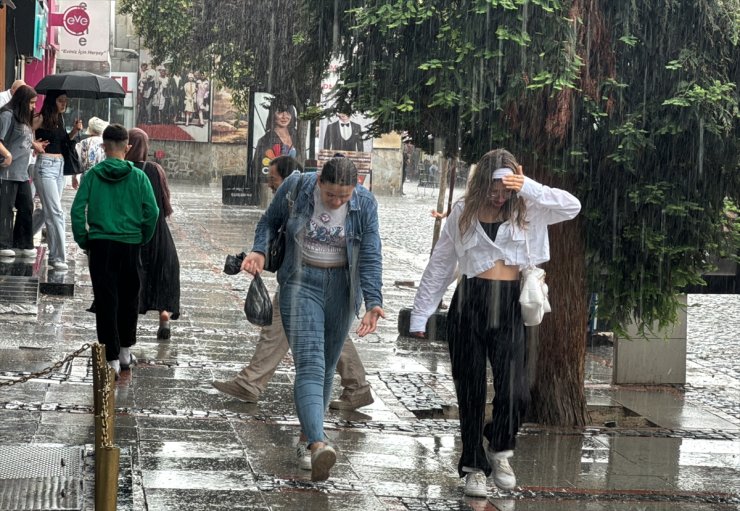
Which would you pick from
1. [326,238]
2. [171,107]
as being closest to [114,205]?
[326,238]

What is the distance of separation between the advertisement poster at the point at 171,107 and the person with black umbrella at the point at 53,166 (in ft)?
129

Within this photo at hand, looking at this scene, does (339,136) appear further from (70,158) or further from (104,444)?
(104,444)

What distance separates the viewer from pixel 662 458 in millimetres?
7473

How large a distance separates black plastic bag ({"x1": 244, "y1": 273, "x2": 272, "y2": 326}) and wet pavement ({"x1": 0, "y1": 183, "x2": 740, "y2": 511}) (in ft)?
2.35

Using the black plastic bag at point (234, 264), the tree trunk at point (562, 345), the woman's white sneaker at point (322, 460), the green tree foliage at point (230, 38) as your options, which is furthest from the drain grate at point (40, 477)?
the green tree foliage at point (230, 38)

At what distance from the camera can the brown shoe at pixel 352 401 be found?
823 cm

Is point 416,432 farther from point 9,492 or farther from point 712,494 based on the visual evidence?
point 9,492

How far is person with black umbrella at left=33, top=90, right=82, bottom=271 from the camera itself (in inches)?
516

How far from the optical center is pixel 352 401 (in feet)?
27.0

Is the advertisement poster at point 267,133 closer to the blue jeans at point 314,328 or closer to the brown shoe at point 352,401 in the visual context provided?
the brown shoe at point 352,401

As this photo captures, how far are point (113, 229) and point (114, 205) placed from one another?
0.17 meters

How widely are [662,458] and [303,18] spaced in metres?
3.67

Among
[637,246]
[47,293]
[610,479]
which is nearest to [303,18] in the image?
[637,246]

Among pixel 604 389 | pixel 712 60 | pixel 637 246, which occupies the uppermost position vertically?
pixel 712 60
